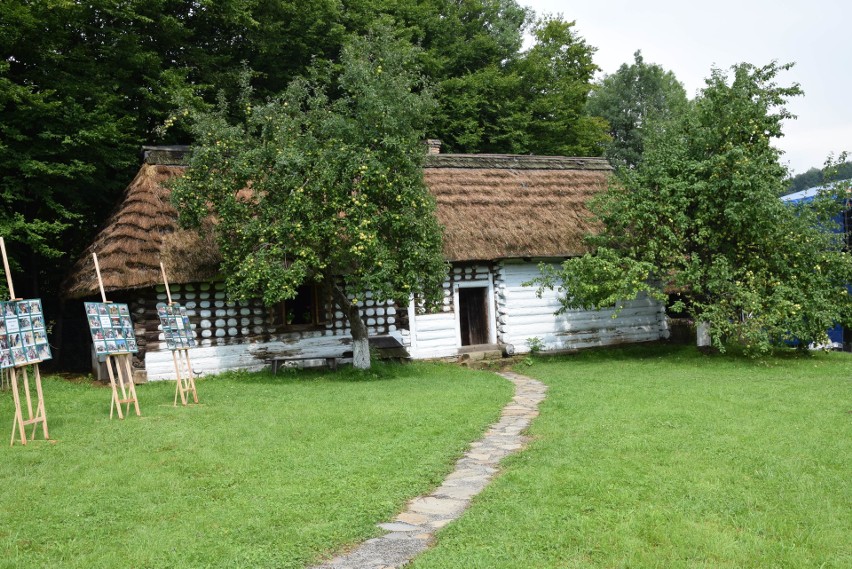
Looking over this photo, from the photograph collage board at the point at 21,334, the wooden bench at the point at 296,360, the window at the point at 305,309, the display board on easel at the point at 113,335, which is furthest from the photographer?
the window at the point at 305,309

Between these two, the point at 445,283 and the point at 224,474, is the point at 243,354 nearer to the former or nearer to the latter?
the point at 445,283

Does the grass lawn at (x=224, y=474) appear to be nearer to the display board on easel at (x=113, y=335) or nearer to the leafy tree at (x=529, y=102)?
the display board on easel at (x=113, y=335)

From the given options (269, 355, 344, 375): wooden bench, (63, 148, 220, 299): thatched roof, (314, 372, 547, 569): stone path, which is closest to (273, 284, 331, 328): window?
(269, 355, 344, 375): wooden bench

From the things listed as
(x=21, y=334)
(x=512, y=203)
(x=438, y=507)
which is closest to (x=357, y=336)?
(x=512, y=203)

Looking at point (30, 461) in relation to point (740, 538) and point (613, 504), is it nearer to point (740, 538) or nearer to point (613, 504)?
point (613, 504)

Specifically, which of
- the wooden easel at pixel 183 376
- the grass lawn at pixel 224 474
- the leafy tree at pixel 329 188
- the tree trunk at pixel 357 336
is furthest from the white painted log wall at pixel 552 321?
the wooden easel at pixel 183 376

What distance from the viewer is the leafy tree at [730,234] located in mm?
14133

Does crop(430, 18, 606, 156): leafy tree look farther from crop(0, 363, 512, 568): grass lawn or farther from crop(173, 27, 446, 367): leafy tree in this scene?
crop(0, 363, 512, 568): grass lawn

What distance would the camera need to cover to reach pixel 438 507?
580cm

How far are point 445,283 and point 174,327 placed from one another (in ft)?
24.4

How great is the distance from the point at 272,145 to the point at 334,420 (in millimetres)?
5781

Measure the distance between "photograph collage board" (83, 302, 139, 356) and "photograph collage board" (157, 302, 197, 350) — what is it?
0.69m

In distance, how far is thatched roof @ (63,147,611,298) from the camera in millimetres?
13508

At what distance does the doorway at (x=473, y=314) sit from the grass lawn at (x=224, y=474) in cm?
636
